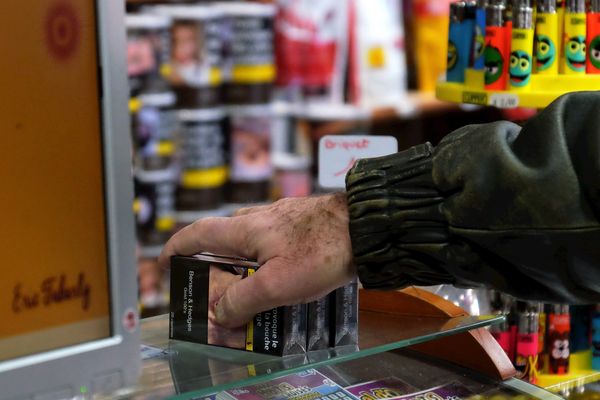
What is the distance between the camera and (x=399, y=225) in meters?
1.02

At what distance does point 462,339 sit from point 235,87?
1930 mm

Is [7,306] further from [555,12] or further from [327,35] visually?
[327,35]

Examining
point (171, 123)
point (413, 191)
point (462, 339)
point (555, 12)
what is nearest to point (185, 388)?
point (413, 191)

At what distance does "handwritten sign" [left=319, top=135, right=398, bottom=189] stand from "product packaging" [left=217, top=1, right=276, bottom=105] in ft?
5.15

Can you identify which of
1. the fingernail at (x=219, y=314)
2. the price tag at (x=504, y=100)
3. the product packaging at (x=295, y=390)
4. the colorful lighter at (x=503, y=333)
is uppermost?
the price tag at (x=504, y=100)

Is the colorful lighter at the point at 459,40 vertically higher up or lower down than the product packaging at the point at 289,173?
higher up

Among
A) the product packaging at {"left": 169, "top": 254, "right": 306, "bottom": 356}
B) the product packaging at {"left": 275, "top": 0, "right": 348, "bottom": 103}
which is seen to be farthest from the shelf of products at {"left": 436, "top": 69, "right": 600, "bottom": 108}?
the product packaging at {"left": 275, "top": 0, "right": 348, "bottom": 103}

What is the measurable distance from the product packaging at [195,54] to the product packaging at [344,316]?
194 centimetres

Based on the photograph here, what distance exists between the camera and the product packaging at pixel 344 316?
107 cm

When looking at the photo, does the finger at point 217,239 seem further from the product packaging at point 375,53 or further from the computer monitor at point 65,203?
the product packaging at point 375,53

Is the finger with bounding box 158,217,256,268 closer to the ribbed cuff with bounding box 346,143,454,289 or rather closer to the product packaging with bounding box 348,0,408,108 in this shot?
the ribbed cuff with bounding box 346,143,454,289

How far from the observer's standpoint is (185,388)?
3.06 ft

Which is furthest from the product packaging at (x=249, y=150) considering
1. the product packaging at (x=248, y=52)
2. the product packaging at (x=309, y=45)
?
the product packaging at (x=309, y=45)

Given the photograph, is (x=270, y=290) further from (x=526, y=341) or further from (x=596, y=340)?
(x=596, y=340)
